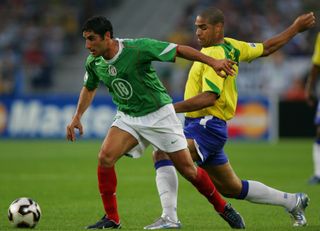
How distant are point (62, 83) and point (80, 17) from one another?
114 inches

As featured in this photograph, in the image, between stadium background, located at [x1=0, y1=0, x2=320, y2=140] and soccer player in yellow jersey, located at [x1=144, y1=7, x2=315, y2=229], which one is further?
stadium background, located at [x1=0, y1=0, x2=320, y2=140]

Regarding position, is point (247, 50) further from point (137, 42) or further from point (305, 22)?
point (137, 42)

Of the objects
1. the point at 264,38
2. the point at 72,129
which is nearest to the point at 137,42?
the point at 72,129

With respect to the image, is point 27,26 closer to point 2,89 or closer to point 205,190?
point 2,89

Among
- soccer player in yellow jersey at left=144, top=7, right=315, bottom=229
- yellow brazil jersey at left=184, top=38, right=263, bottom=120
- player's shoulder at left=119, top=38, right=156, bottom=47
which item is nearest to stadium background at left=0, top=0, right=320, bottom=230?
soccer player in yellow jersey at left=144, top=7, right=315, bottom=229

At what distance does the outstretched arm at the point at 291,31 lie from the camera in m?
8.31

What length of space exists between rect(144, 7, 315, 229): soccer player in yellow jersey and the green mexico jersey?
0.38 metres

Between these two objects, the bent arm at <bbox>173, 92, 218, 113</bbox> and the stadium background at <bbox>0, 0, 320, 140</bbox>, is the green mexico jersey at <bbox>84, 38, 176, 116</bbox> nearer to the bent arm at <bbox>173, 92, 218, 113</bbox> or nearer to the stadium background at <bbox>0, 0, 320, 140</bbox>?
the bent arm at <bbox>173, 92, 218, 113</bbox>

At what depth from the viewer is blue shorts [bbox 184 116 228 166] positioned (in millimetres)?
8148

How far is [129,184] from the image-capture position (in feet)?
44.3

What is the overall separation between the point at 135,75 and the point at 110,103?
15.7 meters

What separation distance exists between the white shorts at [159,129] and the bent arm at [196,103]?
5.4 inches

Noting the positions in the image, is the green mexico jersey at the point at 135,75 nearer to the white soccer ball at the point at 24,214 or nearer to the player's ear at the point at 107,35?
the player's ear at the point at 107,35

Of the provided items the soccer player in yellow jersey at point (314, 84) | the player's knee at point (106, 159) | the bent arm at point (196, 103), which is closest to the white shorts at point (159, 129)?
the bent arm at point (196, 103)
